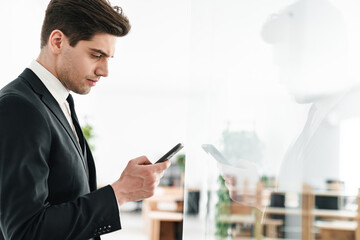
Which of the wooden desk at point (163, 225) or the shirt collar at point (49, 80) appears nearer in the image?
the shirt collar at point (49, 80)

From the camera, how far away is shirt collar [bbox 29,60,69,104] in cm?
106

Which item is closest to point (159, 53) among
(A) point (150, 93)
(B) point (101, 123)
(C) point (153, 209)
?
Answer: (C) point (153, 209)

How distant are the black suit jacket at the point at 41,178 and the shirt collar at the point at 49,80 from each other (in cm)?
4

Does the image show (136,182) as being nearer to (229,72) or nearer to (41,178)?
(41,178)

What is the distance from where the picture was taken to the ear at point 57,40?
1048 mm

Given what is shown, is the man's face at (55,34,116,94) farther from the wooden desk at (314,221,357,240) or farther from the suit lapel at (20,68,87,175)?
the wooden desk at (314,221,357,240)

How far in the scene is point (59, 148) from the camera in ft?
3.11

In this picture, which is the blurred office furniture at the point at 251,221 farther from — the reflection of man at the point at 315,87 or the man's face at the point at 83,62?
the man's face at the point at 83,62

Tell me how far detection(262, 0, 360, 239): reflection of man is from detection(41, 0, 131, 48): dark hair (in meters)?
0.73

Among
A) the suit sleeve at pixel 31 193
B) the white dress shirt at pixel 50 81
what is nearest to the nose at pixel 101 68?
the white dress shirt at pixel 50 81

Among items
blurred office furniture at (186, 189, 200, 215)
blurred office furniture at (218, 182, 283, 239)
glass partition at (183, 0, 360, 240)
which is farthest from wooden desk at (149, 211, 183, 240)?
blurred office furniture at (218, 182, 283, 239)

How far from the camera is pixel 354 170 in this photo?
1347mm

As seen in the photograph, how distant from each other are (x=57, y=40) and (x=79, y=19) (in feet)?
0.26

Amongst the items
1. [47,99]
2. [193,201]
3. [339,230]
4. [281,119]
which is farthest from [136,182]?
[193,201]
